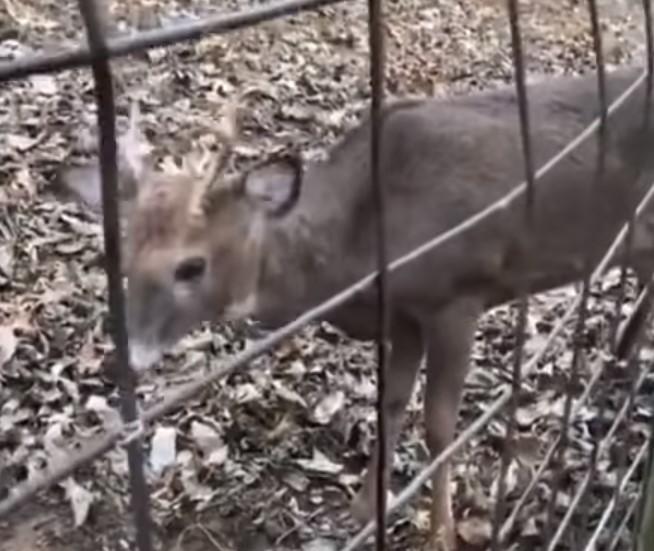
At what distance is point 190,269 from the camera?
256 cm

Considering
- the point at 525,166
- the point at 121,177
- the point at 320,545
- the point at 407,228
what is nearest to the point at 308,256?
the point at 407,228

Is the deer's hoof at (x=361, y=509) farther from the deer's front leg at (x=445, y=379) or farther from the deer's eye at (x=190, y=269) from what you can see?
the deer's eye at (x=190, y=269)

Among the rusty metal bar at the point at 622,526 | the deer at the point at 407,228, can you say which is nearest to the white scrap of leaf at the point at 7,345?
the deer at the point at 407,228

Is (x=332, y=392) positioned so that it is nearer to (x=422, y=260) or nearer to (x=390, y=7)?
(x=422, y=260)

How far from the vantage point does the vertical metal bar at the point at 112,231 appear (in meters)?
0.77

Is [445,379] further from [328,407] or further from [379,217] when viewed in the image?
[379,217]

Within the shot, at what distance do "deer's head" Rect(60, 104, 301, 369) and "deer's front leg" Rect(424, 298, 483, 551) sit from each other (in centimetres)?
35

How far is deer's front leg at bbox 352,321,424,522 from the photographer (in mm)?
2797

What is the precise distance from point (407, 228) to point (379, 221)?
1510 mm

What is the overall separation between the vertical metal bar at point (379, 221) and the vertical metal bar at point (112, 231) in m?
0.30

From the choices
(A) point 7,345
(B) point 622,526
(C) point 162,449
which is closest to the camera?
(B) point 622,526

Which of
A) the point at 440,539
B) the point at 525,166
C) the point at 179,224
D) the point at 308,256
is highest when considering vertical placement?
the point at 525,166

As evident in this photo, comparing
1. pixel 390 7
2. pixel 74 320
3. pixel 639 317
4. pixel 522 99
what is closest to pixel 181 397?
pixel 522 99

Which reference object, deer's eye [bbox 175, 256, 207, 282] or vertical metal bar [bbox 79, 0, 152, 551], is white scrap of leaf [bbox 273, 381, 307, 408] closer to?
deer's eye [bbox 175, 256, 207, 282]
